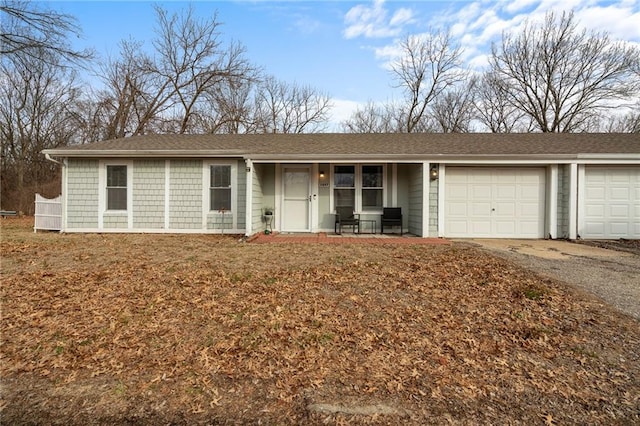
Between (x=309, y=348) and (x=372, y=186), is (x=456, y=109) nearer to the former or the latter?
(x=372, y=186)

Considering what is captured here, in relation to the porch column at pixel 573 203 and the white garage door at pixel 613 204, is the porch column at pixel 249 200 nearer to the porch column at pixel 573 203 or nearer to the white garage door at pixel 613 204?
the porch column at pixel 573 203

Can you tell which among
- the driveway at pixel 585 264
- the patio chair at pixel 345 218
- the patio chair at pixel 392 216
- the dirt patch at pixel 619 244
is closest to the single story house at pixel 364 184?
the patio chair at pixel 345 218

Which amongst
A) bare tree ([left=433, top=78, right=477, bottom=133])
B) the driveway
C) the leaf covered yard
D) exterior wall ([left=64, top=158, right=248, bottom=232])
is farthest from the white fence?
bare tree ([left=433, top=78, right=477, bottom=133])

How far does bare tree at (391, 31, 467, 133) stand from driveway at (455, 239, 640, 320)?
16.8 m

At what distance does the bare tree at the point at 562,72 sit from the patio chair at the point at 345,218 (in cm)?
1829

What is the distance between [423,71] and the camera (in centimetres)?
2280

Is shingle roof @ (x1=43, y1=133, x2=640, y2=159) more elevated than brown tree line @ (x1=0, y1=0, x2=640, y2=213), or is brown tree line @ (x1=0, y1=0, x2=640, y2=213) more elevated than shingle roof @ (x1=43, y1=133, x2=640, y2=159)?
brown tree line @ (x1=0, y1=0, x2=640, y2=213)

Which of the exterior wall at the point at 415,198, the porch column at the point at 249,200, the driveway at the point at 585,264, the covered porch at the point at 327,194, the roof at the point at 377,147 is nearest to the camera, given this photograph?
the driveway at the point at 585,264

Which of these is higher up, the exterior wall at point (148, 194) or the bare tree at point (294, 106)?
the bare tree at point (294, 106)

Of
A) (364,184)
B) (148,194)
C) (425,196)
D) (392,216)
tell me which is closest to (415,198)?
(425,196)

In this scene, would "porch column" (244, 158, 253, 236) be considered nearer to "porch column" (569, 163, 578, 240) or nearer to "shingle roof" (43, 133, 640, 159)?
"shingle roof" (43, 133, 640, 159)

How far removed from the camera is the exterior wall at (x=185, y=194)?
9594 mm

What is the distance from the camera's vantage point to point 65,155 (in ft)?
30.7

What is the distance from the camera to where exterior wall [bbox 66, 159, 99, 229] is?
962 cm
